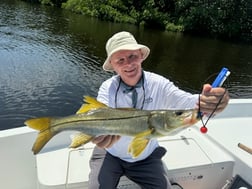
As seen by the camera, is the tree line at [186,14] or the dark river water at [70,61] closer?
the dark river water at [70,61]

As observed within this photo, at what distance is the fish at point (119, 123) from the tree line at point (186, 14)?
91.3 ft

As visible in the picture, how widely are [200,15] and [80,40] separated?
12896mm

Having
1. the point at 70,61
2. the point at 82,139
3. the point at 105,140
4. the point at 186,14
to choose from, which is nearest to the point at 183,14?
the point at 186,14

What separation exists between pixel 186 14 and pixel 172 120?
97.7 feet

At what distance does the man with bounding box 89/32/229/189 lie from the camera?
9.21ft

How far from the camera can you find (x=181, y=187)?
325 centimetres

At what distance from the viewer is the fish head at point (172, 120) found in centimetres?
211

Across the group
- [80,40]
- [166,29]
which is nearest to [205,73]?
[80,40]

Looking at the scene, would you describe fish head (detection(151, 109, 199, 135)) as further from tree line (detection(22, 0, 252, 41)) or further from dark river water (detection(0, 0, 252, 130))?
tree line (detection(22, 0, 252, 41))

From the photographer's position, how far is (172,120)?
84.5 inches

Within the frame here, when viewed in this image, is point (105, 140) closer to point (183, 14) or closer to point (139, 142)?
point (139, 142)

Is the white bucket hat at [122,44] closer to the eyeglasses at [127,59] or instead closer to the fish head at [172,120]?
the eyeglasses at [127,59]

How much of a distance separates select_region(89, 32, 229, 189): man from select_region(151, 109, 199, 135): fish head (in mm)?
601

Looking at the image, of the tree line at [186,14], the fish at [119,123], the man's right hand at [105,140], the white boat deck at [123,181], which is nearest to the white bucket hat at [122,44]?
the fish at [119,123]
